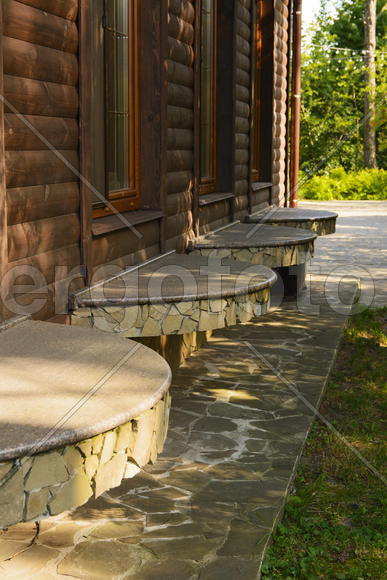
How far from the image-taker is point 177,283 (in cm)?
518

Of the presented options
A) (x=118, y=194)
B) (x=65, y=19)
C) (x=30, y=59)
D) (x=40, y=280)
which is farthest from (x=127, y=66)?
(x=40, y=280)

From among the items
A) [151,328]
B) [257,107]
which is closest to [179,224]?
[151,328]

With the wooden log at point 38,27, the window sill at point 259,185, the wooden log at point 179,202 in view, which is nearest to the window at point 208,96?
the wooden log at point 179,202

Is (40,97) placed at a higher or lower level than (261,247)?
higher

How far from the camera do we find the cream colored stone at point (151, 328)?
185 inches

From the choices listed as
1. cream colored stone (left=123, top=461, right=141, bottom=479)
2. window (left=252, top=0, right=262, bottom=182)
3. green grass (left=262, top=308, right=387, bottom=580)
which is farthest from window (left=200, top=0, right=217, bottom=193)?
cream colored stone (left=123, top=461, right=141, bottom=479)

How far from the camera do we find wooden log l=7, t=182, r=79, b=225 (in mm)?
3945

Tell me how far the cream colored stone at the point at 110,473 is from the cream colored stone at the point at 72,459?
14cm

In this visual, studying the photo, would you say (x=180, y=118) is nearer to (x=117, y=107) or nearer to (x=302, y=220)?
(x=117, y=107)

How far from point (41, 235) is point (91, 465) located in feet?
5.97

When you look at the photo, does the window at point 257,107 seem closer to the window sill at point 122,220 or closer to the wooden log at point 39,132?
the window sill at point 122,220

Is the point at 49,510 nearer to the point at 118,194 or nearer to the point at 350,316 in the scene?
the point at 118,194

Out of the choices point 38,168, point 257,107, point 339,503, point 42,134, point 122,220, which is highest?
point 257,107

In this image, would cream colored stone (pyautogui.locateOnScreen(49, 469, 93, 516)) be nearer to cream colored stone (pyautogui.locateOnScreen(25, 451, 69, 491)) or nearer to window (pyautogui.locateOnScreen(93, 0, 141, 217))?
cream colored stone (pyautogui.locateOnScreen(25, 451, 69, 491))
